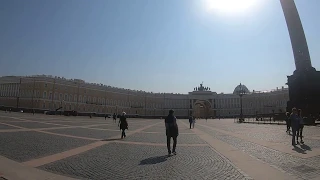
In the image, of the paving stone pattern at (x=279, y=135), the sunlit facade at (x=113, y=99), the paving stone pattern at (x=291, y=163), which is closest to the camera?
the paving stone pattern at (x=291, y=163)

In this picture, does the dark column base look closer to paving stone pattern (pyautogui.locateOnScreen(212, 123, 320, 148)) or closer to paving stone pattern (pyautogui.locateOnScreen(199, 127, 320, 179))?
paving stone pattern (pyautogui.locateOnScreen(212, 123, 320, 148))

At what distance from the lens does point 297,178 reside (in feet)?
22.5

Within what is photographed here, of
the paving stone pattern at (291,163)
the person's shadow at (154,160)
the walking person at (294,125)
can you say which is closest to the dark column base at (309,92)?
the walking person at (294,125)

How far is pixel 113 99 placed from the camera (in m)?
129

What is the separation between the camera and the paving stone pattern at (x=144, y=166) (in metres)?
7.17

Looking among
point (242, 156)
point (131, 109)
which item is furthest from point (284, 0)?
point (131, 109)

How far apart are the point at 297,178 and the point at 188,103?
525ft

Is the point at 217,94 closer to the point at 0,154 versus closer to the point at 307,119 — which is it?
the point at 307,119

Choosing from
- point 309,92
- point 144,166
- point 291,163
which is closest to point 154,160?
point 144,166

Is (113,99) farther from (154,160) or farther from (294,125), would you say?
(154,160)

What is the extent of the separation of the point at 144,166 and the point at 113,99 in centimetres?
12294

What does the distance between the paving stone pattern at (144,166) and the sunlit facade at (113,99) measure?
66.6 metres

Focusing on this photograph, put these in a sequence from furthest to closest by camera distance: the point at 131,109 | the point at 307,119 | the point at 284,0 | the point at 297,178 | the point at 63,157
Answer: the point at 131,109 → the point at 284,0 → the point at 307,119 → the point at 63,157 → the point at 297,178

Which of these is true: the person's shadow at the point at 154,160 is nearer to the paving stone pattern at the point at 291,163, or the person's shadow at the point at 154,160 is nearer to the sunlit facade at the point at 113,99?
the paving stone pattern at the point at 291,163
